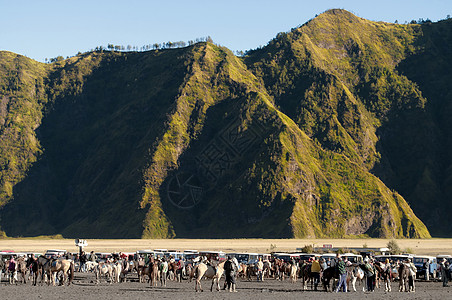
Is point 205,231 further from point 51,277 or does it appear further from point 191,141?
point 51,277

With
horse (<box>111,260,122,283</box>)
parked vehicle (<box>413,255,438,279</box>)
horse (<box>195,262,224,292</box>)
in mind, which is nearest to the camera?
horse (<box>195,262,224,292</box>)

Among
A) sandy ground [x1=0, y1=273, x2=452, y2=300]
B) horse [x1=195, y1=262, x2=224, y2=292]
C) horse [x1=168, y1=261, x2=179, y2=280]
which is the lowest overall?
sandy ground [x1=0, y1=273, x2=452, y2=300]

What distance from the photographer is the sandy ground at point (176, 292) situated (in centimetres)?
4728

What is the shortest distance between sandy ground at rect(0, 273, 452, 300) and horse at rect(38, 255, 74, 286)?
3.39 feet

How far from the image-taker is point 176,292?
168 ft

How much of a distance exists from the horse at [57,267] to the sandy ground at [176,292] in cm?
103

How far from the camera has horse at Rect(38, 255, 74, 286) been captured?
180ft

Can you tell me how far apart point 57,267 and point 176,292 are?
1079 cm

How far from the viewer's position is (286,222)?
6275 inches

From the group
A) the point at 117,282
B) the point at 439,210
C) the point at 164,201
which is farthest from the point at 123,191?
the point at 117,282

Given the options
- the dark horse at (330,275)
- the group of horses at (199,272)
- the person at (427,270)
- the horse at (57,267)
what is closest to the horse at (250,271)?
the group of horses at (199,272)

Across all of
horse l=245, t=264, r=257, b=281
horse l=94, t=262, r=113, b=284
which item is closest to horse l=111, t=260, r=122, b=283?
horse l=94, t=262, r=113, b=284

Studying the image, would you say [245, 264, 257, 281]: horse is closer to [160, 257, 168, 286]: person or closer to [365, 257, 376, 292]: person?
[160, 257, 168, 286]: person

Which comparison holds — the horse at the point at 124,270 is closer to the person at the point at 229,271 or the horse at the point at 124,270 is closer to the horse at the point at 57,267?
the horse at the point at 57,267
